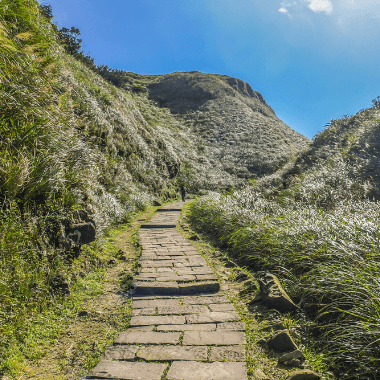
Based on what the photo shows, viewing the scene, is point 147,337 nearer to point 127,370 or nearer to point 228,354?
point 127,370

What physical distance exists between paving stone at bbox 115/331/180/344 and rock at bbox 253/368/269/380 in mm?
765

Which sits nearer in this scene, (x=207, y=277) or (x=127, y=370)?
(x=127, y=370)

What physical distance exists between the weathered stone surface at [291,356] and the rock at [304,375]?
0.23 m

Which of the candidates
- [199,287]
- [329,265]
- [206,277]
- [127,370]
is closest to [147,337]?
[127,370]

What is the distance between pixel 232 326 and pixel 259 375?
0.65 meters

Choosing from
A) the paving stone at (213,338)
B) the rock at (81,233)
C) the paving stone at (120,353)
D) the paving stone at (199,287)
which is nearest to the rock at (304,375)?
the paving stone at (213,338)

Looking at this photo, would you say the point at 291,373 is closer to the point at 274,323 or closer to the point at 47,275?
the point at 274,323

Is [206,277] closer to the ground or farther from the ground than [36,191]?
closer to the ground

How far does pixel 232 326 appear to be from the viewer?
100.0 inches

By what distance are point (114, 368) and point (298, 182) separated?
11.0 metres

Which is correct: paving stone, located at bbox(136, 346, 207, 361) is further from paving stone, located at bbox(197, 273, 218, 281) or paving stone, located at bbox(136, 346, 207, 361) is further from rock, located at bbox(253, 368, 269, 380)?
paving stone, located at bbox(197, 273, 218, 281)

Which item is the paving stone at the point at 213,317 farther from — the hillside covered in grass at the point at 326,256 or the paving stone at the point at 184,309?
the hillside covered in grass at the point at 326,256

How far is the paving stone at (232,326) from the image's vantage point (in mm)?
2502

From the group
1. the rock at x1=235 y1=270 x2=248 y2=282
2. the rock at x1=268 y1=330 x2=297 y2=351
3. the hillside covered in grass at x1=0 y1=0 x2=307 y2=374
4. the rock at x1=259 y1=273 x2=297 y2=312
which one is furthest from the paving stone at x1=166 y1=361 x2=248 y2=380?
the rock at x1=235 y1=270 x2=248 y2=282
